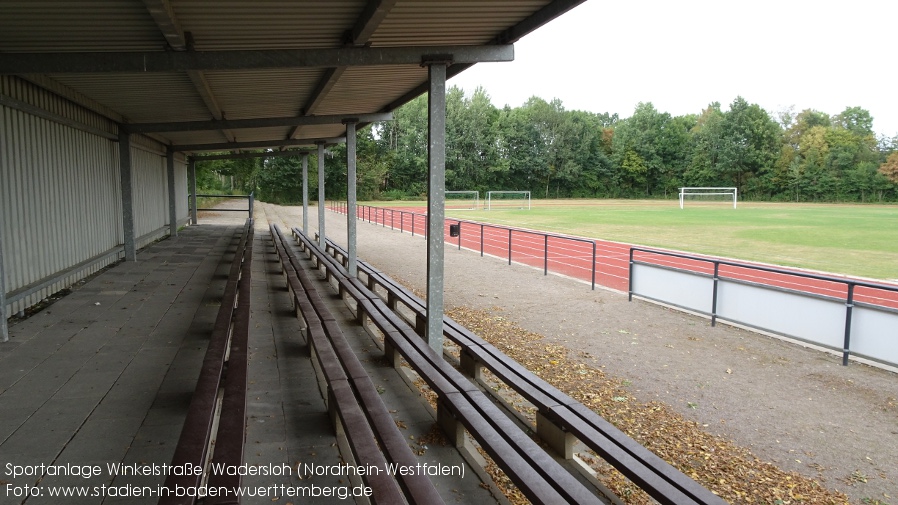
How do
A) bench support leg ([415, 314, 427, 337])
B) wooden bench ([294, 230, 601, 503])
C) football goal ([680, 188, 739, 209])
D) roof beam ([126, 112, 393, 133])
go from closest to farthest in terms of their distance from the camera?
wooden bench ([294, 230, 601, 503])
bench support leg ([415, 314, 427, 337])
roof beam ([126, 112, 393, 133])
football goal ([680, 188, 739, 209])

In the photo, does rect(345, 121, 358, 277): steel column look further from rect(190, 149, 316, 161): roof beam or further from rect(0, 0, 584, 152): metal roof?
rect(190, 149, 316, 161): roof beam

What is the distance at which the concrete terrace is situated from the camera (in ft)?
11.1

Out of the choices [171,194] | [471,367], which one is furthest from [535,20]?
[171,194]

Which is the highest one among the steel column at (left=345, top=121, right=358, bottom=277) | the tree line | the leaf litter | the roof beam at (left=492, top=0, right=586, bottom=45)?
the tree line

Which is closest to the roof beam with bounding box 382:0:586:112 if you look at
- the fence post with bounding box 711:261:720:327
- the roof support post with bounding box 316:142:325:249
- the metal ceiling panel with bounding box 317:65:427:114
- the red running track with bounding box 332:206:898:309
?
the metal ceiling panel with bounding box 317:65:427:114

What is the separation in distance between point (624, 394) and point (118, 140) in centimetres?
1066

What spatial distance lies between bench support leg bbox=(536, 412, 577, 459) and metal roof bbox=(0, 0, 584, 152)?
311 cm

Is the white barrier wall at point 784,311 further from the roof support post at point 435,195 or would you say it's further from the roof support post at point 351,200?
the roof support post at point 351,200

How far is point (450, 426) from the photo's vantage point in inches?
160

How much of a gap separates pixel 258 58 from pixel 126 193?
712cm

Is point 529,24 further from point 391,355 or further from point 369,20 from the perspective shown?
point 391,355

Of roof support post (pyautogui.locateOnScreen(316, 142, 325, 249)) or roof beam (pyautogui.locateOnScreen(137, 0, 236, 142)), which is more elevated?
roof beam (pyautogui.locateOnScreen(137, 0, 236, 142))

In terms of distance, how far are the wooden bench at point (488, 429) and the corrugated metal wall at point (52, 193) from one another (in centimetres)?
423

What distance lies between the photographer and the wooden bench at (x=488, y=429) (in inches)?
116
